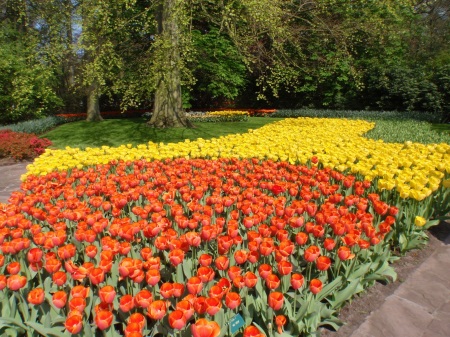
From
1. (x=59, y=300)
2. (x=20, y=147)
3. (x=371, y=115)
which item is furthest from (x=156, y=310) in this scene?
(x=371, y=115)

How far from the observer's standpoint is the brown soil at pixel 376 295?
292 centimetres

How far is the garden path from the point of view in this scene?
2.90m

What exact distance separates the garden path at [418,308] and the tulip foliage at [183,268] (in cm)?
27

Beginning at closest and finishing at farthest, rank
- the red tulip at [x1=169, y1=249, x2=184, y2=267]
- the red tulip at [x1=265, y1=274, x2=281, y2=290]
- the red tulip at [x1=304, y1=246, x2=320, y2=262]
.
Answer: the red tulip at [x1=265, y1=274, x2=281, y2=290]
the red tulip at [x1=169, y1=249, x2=184, y2=267]
the red tulip at [x1=304, y1=246, x2=320, y2=262]

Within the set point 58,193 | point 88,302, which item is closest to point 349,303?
point 88,302

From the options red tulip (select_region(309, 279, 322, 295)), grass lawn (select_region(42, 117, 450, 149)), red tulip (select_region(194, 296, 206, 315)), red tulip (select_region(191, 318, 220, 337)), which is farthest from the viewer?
grass lawn (select_region(42, 117, 450, 149))

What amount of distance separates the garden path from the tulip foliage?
0.27 metres

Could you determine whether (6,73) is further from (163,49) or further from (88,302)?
(88,302)

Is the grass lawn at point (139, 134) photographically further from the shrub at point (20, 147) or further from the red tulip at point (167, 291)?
the red tulip at point (167, 291)

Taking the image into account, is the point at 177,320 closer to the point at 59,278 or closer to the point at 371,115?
the point at 59,278

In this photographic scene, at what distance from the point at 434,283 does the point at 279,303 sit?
2285mm

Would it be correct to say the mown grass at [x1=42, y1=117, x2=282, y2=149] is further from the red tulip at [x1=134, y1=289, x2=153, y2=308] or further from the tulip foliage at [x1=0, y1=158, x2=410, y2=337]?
the red tulip at [x1=134, y1=289, x2=153, y2=308]

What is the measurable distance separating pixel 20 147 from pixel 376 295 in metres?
10.3

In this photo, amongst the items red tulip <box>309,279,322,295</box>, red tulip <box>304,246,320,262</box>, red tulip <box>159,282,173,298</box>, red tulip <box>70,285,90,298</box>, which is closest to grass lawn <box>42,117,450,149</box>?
red tulip <box>304,246,320,262</box>
